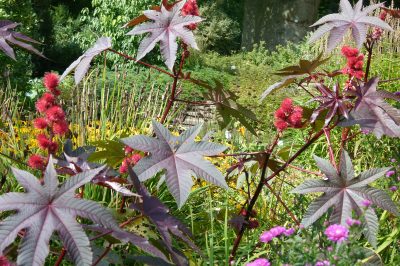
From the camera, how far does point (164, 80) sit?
1048cm

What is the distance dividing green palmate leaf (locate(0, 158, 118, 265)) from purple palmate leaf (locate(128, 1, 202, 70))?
67cm

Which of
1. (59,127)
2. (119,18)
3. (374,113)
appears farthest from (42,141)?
(119,18)

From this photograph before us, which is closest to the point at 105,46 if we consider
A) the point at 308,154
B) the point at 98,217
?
the point at 98,217

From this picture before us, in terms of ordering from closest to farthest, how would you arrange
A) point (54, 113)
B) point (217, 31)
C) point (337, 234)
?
1. point (337, 234)
2. point (54, 113)
3. point (217, 31)

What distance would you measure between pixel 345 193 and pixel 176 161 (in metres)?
0.51

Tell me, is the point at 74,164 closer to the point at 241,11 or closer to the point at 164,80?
the point at 164,80

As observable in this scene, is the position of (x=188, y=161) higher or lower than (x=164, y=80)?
higher

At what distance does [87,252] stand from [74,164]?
1.40 feet

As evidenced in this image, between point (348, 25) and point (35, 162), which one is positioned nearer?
point (35, 162)

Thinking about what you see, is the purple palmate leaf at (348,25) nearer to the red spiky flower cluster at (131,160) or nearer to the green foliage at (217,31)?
the red spiky flower cluster at (131,160)

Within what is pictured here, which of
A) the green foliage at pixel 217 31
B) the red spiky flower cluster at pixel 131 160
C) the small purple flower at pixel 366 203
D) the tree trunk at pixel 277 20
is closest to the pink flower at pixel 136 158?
the red spiky flower cluster at pixel 131 160

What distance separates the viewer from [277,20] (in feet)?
57.1

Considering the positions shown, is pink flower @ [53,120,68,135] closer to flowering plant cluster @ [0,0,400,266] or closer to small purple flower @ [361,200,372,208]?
flowering plant cluster @ [0,0,400,266]

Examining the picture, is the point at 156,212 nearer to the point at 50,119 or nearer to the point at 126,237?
the point at 126,237
